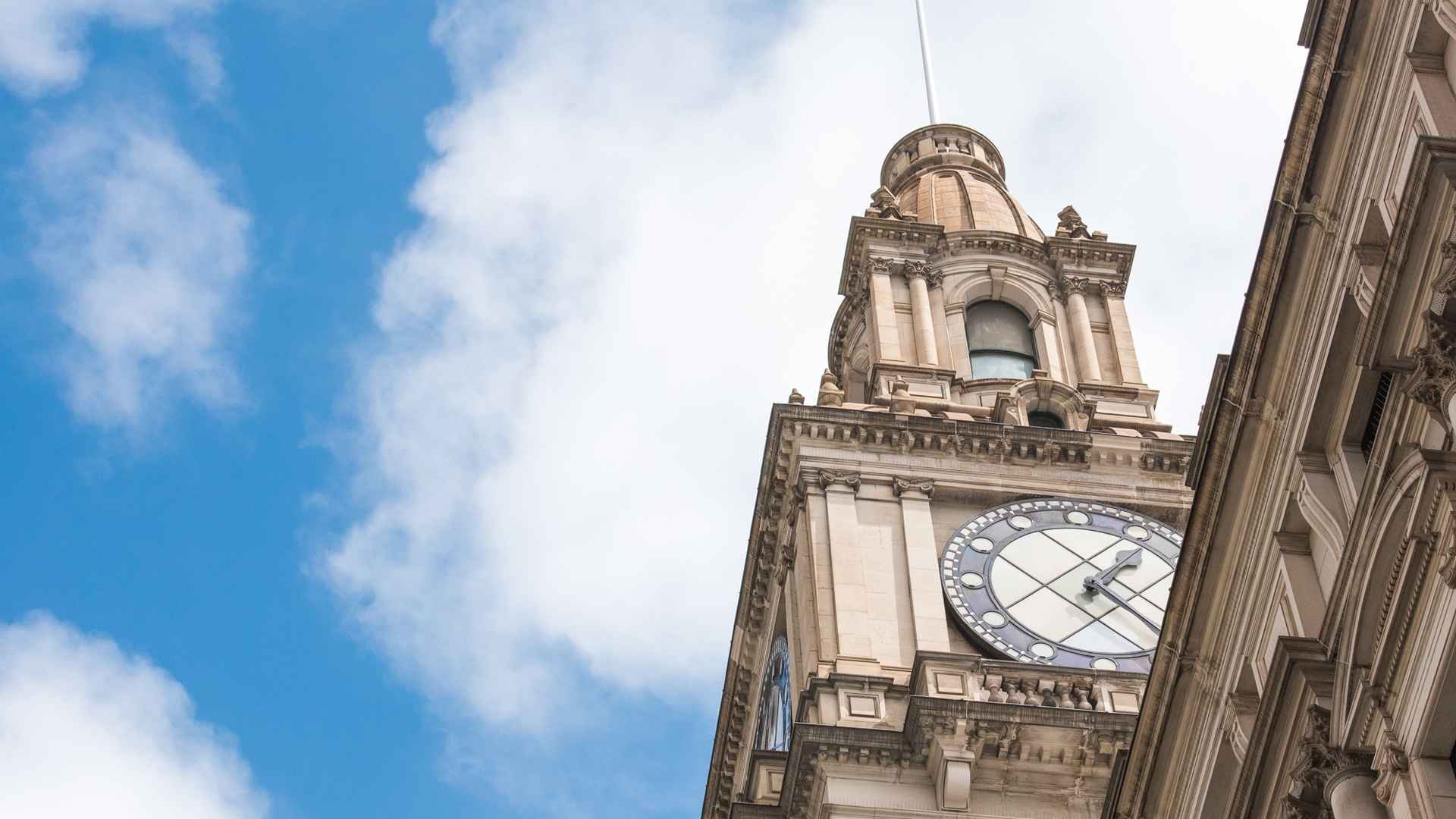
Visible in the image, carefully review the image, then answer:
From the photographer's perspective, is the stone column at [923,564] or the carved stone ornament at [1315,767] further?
the stone column at [923,564]

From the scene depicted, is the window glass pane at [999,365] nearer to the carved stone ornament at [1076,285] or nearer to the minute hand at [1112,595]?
the carved stone ornament at [1076,285]

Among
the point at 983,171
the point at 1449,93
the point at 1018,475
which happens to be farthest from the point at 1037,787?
the point at 983,171

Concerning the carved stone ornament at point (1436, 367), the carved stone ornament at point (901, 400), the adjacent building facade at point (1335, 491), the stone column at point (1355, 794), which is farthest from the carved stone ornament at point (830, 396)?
the carved stone ornament at point (1436, 367)

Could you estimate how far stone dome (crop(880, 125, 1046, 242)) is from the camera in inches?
1833

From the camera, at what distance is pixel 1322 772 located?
16297 mm

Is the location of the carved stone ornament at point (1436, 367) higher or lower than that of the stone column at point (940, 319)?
lower

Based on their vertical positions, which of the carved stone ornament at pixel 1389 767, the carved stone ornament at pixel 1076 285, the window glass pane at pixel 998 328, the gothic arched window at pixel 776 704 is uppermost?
the carved stone ornament at pixel 1076 285

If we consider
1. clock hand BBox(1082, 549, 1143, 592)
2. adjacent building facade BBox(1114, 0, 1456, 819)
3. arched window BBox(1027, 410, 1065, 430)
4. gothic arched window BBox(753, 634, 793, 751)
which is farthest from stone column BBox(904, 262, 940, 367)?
adjacent building facade BBox(1114, 0, 1456, 819)

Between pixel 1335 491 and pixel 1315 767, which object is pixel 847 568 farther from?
pixel 1315 767

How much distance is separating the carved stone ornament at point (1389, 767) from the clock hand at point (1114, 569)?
63.4 ft

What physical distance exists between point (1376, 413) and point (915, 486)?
19296mm

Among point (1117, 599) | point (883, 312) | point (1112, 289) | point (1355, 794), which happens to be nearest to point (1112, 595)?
point (1117, 599)

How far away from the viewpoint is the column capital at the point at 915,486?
36.2m

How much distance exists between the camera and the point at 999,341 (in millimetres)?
43906
